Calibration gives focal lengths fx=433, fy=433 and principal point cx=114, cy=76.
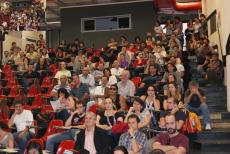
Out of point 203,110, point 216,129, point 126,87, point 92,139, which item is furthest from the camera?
point 126,87

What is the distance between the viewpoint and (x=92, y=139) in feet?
19.4

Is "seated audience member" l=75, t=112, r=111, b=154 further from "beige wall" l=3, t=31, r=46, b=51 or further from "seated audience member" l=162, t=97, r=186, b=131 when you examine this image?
"beige wall" l=3, t=31, r=46, b=51

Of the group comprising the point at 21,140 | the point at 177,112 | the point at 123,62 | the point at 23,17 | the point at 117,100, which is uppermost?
the point at 23,17

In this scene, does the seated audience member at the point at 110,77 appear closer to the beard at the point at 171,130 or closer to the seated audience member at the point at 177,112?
the seated audience member at the point at 177,112

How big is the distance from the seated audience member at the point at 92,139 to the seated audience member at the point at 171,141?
0.74 m

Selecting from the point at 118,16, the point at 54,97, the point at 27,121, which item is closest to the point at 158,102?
the point at 27,121

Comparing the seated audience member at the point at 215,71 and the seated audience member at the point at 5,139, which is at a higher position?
the seated audience member at the point at 215,71

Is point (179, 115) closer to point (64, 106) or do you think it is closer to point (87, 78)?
point (64, 106)

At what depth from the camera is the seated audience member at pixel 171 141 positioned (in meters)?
5.37

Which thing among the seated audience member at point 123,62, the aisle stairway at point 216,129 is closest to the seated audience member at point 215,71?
the aisle stairway at point 216,129

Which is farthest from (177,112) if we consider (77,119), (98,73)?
(98,73)

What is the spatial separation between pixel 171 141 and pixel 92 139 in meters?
1.11

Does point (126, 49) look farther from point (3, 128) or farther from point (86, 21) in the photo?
point (3, 128)

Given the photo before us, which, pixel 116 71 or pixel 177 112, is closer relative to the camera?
pixel 177 112
